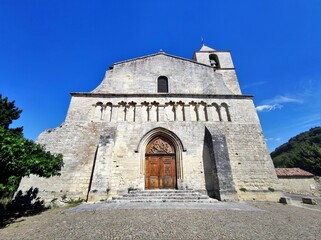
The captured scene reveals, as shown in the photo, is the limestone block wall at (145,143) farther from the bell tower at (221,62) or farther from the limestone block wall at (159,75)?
the bell tower at (221,62)

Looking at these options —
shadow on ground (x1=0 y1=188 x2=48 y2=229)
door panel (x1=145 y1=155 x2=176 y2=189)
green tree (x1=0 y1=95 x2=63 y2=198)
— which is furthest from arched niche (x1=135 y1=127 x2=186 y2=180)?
shadow on ground (x1=0 y1=188 x2=48 y2=229)

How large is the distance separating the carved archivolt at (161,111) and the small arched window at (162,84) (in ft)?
5.43

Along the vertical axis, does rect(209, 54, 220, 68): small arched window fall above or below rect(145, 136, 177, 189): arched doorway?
above

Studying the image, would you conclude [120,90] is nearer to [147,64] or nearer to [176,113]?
[147,64]

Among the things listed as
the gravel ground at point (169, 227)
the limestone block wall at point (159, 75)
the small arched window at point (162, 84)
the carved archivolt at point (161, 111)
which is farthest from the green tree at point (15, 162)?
the small arched window at point (162, 84)

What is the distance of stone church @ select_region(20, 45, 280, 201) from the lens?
8016 millimetres

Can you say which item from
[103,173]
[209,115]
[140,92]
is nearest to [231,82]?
[209,115]

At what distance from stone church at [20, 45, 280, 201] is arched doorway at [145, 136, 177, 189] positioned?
0.05 metres

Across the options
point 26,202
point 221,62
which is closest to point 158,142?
point 26,202

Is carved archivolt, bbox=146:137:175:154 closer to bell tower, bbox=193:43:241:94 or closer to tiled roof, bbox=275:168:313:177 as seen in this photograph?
bell tower, bbox=193:43:241:94

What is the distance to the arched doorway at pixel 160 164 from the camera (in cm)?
879

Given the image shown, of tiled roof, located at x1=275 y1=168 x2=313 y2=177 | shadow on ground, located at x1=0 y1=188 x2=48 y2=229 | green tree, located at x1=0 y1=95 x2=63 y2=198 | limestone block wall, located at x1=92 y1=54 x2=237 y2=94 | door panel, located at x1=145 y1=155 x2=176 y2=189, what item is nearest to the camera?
green tree, located at x1=0 y1=95 x2=63 y2=198

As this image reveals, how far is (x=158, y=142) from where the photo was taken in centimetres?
970

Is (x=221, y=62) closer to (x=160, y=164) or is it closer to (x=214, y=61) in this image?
(x=214, y=61)
